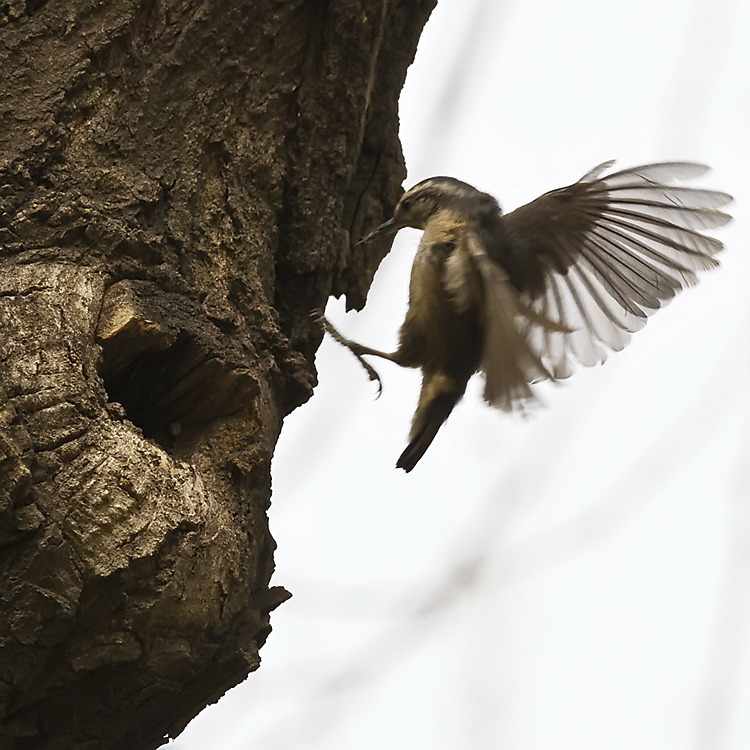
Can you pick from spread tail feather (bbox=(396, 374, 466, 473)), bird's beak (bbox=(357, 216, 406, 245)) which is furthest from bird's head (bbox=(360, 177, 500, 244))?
spread tail feather (bbox=(396, 374, 466, 473))

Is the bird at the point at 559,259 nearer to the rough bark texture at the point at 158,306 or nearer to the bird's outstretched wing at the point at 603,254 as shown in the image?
the bird's outstretched wing at the point at 603,254

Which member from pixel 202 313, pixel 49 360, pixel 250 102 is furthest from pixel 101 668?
pixel 250 102

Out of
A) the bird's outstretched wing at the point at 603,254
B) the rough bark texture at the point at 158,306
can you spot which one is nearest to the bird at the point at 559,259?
the bird's outstretched wing at the point at 603,254

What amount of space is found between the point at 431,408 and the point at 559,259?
39cm

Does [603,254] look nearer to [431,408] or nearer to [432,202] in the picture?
[432,202]

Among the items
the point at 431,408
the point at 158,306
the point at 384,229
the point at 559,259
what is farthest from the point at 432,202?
the point at 158,306

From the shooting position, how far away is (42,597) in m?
1.50

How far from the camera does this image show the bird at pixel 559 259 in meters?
2.11

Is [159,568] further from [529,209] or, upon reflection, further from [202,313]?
[529,209]

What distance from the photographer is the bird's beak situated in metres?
2.30

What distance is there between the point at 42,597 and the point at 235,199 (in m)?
0.81

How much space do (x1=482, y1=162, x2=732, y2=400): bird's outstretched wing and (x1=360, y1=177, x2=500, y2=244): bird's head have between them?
0.27 ft

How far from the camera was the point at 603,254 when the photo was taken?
2.21m

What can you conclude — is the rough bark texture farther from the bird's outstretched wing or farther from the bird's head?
the bird's outstretched wing
